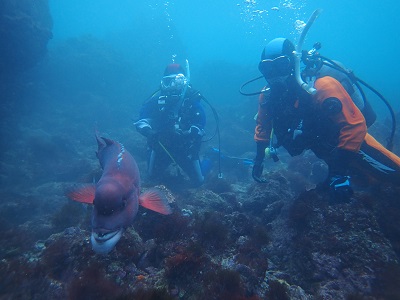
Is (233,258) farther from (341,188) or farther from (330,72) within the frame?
(330,72)

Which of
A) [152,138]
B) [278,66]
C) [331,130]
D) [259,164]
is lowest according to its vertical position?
[152,138]

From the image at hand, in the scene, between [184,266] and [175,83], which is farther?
[175,83]

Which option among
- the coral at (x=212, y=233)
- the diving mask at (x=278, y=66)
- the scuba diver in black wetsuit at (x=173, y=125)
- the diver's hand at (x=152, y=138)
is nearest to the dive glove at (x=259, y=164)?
the diving mask at (x=278, y=66)

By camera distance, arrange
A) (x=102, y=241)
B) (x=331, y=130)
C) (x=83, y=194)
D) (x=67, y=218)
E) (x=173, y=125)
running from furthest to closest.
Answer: (x=173, y=125) < (x=67, y=218) < (x=331, y=130) < (x=83, y=194) < (x=102, y=241)

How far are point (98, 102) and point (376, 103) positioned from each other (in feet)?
131

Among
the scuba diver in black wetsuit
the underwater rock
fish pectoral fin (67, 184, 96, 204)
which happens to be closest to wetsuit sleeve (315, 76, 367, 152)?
fish pectoral fin (67, 184, 96, 204)

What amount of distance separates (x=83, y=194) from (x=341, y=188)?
4152 mm

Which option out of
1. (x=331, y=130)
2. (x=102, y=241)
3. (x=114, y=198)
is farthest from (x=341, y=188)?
(x=102, y=241)

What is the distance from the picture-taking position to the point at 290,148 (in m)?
5.32

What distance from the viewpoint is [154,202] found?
3223 millimetres

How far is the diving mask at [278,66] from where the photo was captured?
16.2 feet

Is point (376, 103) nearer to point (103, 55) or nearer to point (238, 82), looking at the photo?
point (238, 82)

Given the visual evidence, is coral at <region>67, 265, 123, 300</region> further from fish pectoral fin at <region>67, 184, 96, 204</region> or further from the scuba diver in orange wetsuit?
the scuba diver in orange wetsuit

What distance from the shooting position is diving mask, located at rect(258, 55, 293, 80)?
4.95 m
